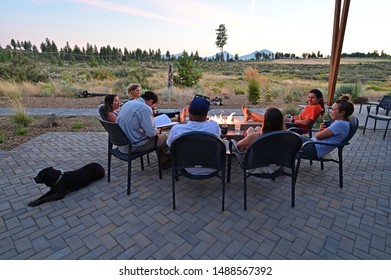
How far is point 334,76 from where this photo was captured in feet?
21.5

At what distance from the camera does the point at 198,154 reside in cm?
209

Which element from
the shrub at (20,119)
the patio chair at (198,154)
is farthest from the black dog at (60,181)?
the shrub at (20,119)

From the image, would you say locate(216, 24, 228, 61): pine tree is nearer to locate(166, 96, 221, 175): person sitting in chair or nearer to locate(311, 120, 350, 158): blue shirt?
locate(311, 120, 350, 158): blue shirt

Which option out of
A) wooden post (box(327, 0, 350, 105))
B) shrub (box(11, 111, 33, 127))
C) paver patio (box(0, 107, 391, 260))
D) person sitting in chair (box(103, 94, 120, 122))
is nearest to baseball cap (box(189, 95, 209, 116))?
paver patio (box(0, 107, 391, 260))

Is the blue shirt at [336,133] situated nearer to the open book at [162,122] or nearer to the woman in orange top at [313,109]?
the woman in orange top at [313,109]

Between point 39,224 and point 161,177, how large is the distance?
1.38m

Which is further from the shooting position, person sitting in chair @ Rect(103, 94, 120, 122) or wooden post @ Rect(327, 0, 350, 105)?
wooden post @ Rect(327, 0, 350, 105)

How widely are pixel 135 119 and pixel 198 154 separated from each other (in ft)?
3.13

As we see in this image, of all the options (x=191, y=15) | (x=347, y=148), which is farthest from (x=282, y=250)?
(x=191, y=15)

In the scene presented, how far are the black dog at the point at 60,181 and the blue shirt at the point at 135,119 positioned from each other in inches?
29.6

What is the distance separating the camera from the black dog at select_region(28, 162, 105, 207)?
7.86 feet

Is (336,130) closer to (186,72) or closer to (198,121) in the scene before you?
(198,121)

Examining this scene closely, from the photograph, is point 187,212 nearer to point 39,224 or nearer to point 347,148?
point 39,224

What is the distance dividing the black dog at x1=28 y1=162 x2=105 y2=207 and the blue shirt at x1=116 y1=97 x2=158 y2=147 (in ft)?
2.46
